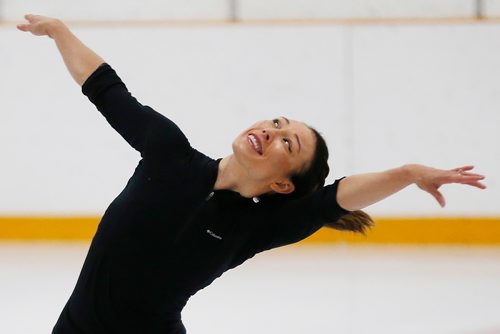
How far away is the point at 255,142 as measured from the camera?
2.90 metres

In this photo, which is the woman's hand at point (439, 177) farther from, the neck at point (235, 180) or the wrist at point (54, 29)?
the wrist at point (54, 29)

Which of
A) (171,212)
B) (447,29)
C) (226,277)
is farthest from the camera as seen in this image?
(447,29)

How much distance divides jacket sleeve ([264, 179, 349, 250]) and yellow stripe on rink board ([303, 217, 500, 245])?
172 inches

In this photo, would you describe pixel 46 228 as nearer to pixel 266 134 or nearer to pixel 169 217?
pixel 169 217

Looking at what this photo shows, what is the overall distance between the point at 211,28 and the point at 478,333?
140 inches

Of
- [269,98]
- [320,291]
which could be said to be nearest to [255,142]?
[320,291]

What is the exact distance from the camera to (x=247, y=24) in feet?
Answer: 24.4

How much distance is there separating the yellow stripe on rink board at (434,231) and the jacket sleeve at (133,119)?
448 centimetres

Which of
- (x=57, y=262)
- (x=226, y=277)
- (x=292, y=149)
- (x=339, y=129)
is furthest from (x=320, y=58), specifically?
(x=292, y=149)

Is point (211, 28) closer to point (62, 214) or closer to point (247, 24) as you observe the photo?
point (247, 24)

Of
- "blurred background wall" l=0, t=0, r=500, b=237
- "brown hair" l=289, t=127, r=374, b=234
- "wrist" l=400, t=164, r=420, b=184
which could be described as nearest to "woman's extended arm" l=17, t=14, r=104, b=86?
"brown hair" l=289, t=127, r=374, b=234

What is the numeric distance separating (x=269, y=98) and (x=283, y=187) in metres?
4.40

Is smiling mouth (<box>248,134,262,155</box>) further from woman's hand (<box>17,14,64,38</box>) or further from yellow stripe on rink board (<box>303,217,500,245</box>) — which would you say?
yellow stripe on rink board (<box>303,217,500,245</box>)

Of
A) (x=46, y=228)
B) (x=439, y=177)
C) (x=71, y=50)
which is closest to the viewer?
(x=439, y=177)
